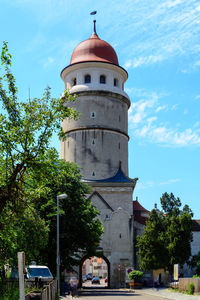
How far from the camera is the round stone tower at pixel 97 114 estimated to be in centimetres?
4731

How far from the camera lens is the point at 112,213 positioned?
45062 millimetres

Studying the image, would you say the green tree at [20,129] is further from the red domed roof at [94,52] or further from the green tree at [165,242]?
the red domed roof at [94,52]

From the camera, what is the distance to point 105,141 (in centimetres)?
4775

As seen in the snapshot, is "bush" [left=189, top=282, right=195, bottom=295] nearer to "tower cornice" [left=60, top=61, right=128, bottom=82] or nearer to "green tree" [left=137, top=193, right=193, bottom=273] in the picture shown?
"green tree" [left=137, top=193, right=193, bottom=273]

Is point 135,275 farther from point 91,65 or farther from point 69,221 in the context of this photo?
point 91,65

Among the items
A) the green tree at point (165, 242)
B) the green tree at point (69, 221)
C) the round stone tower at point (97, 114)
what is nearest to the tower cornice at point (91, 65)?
the round stone tower at point (97, 114)

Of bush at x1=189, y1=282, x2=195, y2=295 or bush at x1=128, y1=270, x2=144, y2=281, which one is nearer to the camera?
bush at x1=189, y1=282, x2=195, y2=295

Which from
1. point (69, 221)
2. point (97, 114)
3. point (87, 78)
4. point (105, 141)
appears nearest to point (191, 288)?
point (69, 221)

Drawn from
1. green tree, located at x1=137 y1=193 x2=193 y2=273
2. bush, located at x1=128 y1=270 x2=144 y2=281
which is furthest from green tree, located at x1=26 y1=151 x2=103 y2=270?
green tree, located at x1=137 y1=193 x2=193 y2=273

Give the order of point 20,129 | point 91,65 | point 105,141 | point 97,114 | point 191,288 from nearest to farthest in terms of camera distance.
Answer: point 20,129 → point 191,288 → point 105,141 → point 97,114 → point 91,65

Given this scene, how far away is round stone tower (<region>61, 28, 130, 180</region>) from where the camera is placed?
1863 inches

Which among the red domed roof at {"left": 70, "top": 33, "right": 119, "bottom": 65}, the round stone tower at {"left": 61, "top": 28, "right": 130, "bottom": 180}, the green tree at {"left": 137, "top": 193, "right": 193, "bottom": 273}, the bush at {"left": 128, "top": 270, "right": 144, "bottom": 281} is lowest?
the bush at {"left": 128, "top": 270, "right": 144, "bottom": 281}

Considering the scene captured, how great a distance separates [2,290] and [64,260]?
19.5 m

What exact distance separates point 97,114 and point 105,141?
3261 millimetres
